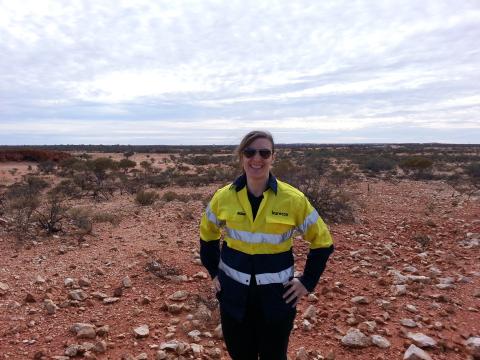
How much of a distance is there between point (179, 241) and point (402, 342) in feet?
13.0

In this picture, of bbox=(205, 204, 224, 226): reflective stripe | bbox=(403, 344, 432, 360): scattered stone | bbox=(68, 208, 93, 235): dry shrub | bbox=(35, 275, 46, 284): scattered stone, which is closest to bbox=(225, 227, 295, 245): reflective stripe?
bbox=(205, 204, 224, 226): reflective stripe

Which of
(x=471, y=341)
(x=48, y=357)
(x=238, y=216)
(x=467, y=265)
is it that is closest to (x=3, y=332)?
(x=48, y=357)

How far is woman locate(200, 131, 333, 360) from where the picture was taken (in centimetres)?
230

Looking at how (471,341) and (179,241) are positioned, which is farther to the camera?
(179,241)

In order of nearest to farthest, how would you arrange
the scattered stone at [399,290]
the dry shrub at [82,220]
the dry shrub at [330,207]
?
the scattered stone at [399,290] → the dry shrub at [82,220] → the dry shrub at [330,207]

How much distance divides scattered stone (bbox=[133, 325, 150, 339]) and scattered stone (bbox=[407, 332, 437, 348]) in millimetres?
2475

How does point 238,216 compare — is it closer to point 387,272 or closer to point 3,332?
point 3,332

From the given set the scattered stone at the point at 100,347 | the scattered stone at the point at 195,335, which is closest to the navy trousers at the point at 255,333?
the scattered stone at the point at 195,335

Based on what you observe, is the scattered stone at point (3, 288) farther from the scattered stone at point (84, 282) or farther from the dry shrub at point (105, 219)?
the dry shrub at point (105, 219)

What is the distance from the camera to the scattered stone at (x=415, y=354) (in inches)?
132

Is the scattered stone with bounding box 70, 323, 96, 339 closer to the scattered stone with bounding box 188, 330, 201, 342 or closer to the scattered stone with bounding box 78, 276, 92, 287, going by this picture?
the scattered stone with bounding box 188, 330, 201, 342

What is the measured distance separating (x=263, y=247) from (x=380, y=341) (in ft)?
6.84

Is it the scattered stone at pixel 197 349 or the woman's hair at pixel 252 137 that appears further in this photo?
the scattered stone at pixel 197 349

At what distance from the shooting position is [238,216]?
234 centimetres
